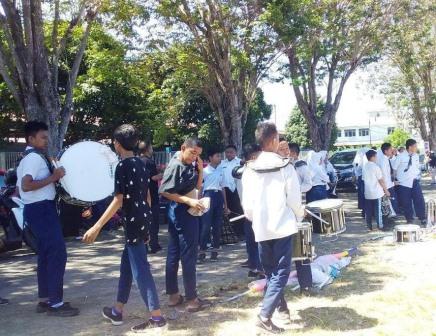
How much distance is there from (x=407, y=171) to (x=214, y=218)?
4421 millimetres

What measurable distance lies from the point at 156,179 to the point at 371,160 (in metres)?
4.29

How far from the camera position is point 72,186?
5.83 meters

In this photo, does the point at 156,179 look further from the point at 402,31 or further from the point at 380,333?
the point at 402,31

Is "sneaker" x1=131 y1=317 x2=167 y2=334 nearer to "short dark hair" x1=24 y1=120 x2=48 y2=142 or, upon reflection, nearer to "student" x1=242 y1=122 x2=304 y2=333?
"student" x1=242 y1=122 x2=304 y2=333

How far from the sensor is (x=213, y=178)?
8.27 metres

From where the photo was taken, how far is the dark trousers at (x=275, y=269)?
4535 mm

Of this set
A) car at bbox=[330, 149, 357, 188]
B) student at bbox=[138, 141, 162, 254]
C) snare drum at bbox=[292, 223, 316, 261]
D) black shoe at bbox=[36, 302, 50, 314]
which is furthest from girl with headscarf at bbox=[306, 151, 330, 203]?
car at bbox=[330, 149, 357, 188]

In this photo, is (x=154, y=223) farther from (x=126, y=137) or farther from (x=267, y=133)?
(x=267, y=133)

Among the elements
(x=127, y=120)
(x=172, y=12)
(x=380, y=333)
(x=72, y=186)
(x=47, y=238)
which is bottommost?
(x=380, y=333)

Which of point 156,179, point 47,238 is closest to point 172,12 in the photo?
point 156,179

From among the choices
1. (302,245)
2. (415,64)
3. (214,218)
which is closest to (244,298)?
(302,245)

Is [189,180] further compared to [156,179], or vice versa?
[156,179]

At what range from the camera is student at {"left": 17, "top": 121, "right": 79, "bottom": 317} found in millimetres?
5109

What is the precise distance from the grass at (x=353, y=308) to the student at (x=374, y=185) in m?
3.08
